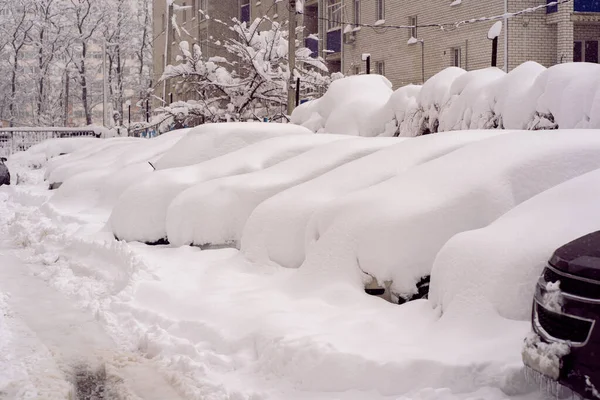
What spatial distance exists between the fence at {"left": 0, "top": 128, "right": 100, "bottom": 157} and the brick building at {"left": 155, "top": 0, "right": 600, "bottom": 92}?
11935 mm

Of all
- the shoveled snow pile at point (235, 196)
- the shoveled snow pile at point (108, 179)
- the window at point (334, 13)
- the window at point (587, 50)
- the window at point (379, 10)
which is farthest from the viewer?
the window at point (334, 13)

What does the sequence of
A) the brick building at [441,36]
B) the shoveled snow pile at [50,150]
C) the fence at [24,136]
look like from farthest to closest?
the fence at [24,136] → the shoveled snow pile at [50,150] → the brick building at [441,36]

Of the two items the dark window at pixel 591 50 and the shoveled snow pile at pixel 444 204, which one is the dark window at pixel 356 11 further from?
the shoveled snow pile at pixel 444 204

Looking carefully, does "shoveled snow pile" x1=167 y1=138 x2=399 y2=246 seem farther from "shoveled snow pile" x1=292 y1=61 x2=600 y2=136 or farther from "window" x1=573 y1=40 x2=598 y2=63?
"window" x1=573 y1=40 x2=598 y2=63

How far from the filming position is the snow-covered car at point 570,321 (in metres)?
3.09

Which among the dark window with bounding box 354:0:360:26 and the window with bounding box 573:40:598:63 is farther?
the dark window with bounding box 354:0:360:26

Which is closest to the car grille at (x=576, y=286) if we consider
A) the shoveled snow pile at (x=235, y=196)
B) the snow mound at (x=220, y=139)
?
the shoveled snow pile at (x=235, y=196)

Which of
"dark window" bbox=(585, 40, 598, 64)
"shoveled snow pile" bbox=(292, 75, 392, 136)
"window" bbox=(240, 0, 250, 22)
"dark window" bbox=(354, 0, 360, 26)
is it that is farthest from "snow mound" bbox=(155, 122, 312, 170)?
"window" bbox=(240, 0, 250, 22)

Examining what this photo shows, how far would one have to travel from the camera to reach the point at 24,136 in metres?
34.1

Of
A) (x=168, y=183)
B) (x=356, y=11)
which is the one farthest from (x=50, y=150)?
(x=168, y=183)

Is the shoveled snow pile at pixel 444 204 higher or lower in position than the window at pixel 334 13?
lower

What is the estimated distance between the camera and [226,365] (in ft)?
15.6

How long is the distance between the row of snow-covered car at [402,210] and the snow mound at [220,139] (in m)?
0.62

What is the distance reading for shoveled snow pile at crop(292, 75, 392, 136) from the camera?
561 inches
